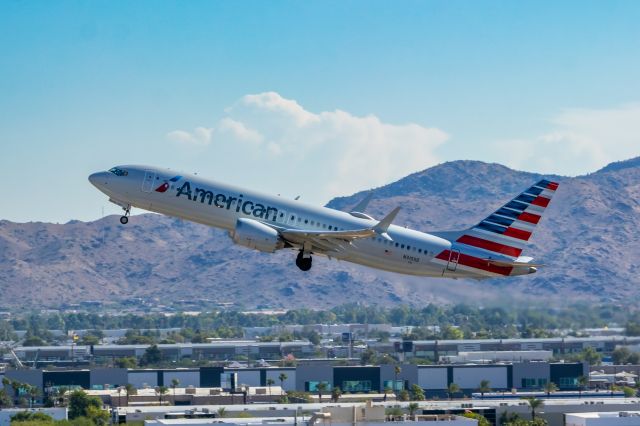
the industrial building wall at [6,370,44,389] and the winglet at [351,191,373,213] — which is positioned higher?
the winglet at [351,191,373,213]

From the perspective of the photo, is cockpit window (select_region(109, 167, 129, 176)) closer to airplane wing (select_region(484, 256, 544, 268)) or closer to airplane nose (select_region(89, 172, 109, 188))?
airplane nose (select_region(89, 172, 109, 188))

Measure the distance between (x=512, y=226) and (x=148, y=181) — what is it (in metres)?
25.4

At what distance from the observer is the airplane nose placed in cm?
10056

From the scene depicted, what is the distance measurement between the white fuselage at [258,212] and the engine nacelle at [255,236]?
110cm

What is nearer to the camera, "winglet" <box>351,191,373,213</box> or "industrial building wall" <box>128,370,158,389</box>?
"winglet" <box>351,191,373,213</box>

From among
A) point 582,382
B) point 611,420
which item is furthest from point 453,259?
point 582,382

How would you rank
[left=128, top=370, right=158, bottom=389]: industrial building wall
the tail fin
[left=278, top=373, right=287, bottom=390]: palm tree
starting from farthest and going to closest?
1. [left=128, top=370, right=158, bottom=389]: industrial building wall
2. [left=278, top=373, right=287, bottom=390]: palm tree
3. the tail fin

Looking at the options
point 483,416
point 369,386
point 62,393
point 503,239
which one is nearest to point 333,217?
point 503,239

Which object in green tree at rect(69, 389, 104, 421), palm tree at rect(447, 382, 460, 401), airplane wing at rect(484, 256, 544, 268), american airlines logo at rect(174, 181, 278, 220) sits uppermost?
american airlines logo at rect(174, 181, 278, 220)

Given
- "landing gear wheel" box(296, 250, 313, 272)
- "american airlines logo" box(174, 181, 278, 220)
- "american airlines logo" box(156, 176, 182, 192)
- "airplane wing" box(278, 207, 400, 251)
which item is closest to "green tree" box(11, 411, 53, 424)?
"american airlines logo" box(156, 176, 182, 192)

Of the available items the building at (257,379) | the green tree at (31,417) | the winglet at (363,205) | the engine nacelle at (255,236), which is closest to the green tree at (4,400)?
the building at (257,379)

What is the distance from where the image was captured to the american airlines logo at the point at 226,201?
9738 cm

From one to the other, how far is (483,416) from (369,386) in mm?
62206

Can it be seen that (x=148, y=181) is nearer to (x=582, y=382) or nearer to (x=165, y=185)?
(x=165, y=185)
